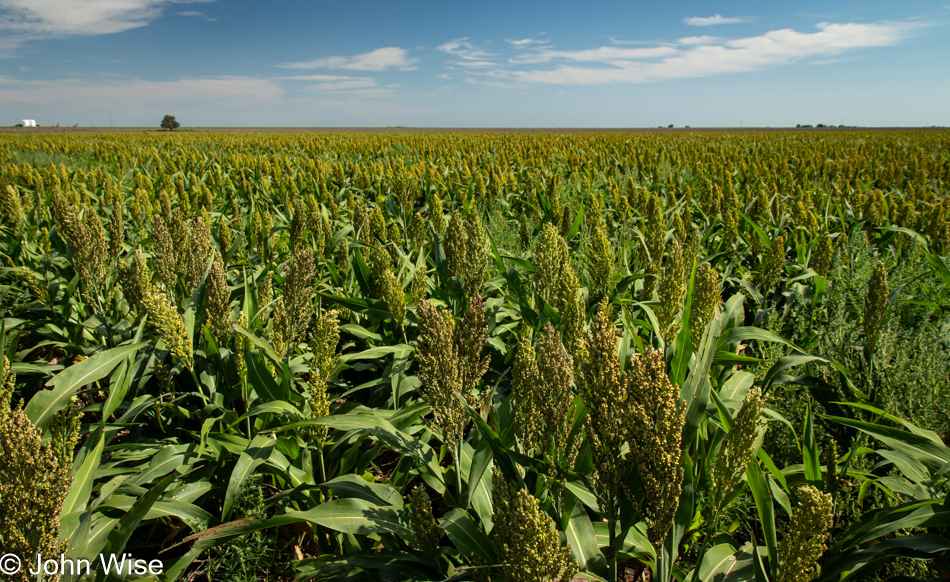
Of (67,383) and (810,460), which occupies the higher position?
(67,383)

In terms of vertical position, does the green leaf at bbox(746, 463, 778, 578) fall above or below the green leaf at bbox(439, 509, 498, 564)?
above

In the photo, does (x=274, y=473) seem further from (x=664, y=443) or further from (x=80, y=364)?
(x=664, y=443)

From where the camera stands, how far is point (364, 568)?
1573mm

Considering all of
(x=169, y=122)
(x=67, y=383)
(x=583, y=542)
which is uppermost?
(x=169, y=122)

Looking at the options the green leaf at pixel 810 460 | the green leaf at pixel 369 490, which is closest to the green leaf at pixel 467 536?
the green leaf at pixel 369 490

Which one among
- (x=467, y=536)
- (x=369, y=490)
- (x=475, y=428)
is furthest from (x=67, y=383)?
(x=467, y=536)

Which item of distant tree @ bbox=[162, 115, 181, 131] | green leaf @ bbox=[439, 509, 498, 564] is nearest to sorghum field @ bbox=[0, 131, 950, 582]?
green leaf @ bbox=[439, 509, 498, 564]

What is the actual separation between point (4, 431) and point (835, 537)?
2.57m

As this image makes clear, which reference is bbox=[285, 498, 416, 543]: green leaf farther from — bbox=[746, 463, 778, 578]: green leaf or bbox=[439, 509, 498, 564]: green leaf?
bbox=[746, 463, 778, 578]: green leaf

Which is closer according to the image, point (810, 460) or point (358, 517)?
point (358, 517)

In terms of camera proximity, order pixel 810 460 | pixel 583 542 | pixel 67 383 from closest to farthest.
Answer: pixel 583 542 → pixel 810 460 → pixel 67 383

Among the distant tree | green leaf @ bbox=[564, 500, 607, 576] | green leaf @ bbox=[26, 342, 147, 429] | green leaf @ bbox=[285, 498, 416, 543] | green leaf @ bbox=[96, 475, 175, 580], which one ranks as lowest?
green leaf @ bbox=[564, 500, 607, 576]

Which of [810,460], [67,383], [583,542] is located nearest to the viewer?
[583,542]

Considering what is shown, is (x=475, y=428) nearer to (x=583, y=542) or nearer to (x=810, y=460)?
(x=583, y=542)
